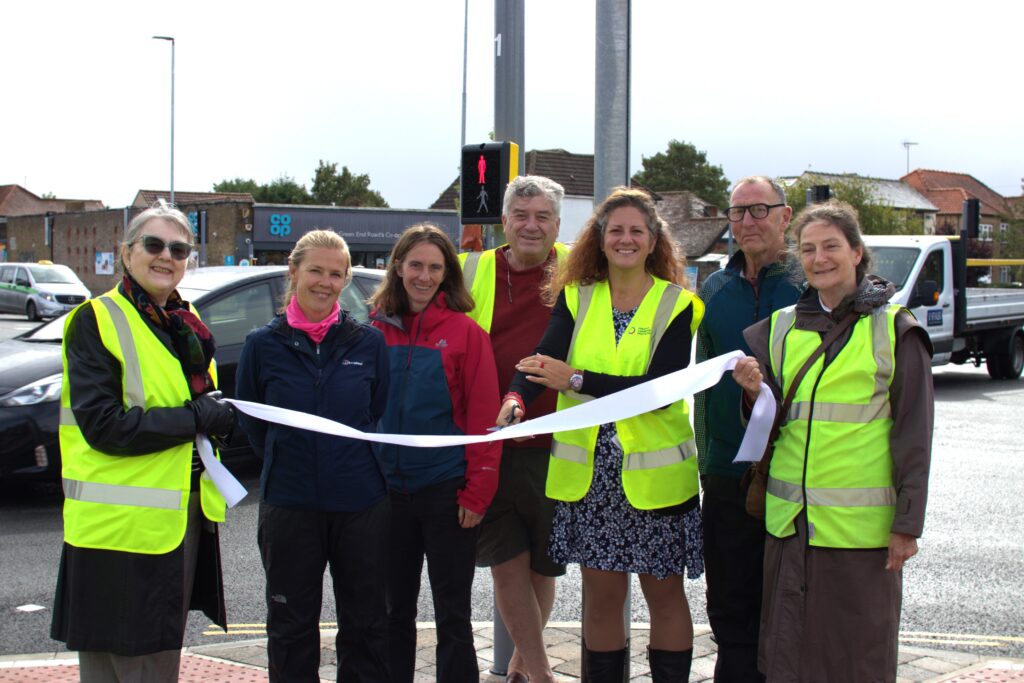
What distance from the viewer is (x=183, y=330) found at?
375 cm

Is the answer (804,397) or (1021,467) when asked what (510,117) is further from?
(1021,467)

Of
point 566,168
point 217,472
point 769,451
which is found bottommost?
point 217,472

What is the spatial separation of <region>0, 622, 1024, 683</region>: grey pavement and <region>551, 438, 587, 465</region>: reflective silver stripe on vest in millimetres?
1340

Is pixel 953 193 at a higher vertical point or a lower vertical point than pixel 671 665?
higher

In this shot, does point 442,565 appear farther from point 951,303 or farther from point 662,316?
point 951,303

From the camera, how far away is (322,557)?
4.05 metres

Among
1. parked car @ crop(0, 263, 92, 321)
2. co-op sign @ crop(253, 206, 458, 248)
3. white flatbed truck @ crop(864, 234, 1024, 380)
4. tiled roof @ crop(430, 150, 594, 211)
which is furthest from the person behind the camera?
co-op sign @ crop(253, 206, 458, 248)

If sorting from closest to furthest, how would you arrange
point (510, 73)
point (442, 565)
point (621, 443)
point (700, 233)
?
point (621, 443), point (442, 565), point (510, 73), point (700, 233)

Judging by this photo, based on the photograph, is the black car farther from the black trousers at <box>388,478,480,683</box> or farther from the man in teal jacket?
the man in teal jacket

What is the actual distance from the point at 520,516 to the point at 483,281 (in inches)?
42.2

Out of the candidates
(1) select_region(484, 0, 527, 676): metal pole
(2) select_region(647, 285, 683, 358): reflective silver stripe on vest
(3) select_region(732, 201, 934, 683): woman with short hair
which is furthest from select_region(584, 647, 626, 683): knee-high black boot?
(1) select_region(484, 0, 527, 676): metal pole

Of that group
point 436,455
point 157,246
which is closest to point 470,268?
point 436,455

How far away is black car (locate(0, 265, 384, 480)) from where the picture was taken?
306 inches

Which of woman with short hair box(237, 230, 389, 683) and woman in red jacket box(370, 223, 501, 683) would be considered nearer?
woman with short hair box(237, 230, 389, 683)
